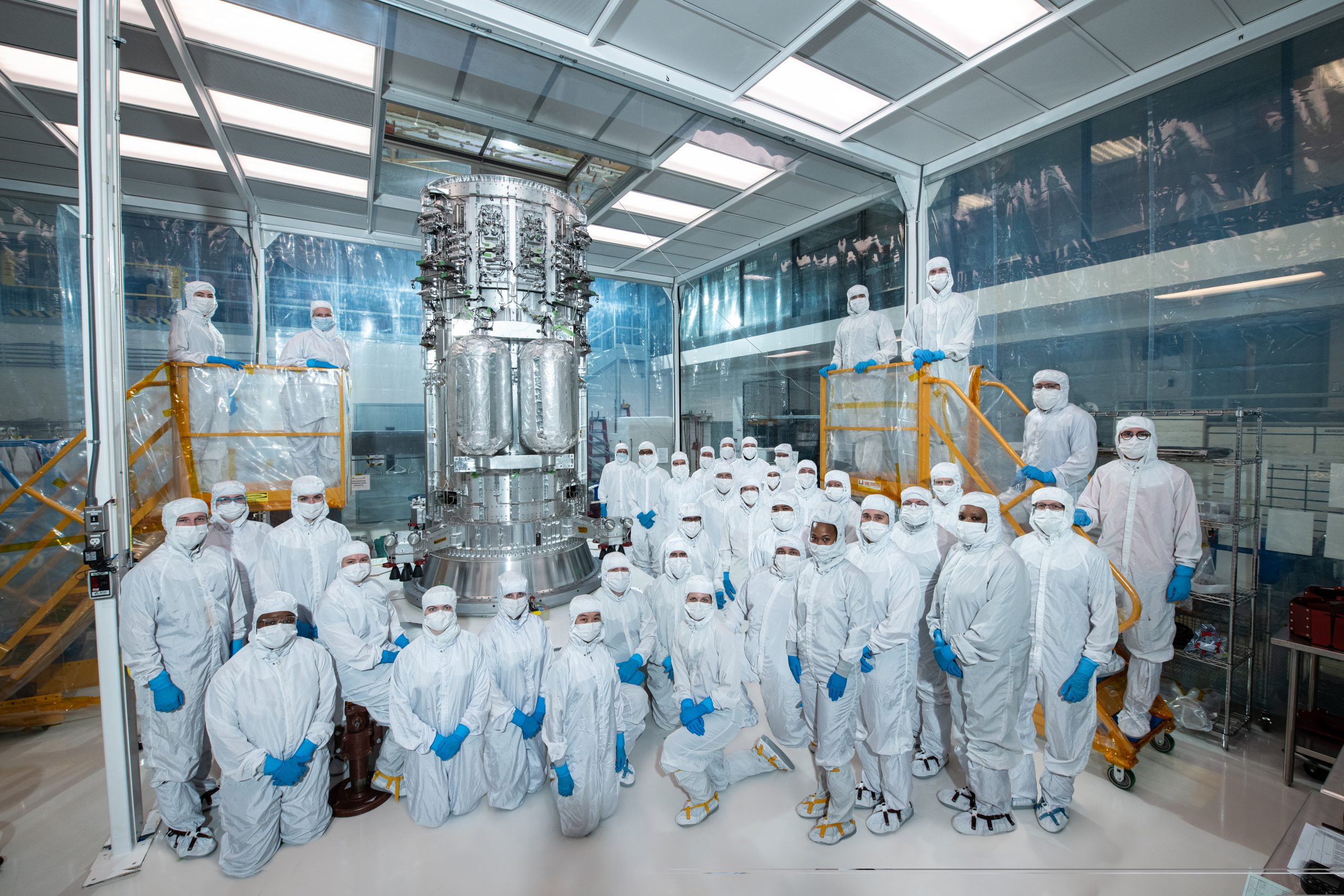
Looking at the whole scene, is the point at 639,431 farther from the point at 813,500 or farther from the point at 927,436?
the point at 927,436

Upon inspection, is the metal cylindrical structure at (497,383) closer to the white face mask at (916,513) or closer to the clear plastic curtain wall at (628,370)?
the white face mask at (916,513)

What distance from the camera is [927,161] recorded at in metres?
6.57

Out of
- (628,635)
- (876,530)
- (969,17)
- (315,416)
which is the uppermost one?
(969,17)

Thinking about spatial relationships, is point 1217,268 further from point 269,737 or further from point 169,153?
point 169,153

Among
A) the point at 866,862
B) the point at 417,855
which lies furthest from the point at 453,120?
the point at 866,862

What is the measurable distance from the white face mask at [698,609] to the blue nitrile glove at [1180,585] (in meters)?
3.50

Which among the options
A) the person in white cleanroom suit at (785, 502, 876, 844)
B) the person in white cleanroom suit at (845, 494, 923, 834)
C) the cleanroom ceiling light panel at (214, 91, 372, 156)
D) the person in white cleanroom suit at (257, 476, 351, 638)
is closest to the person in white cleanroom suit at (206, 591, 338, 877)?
the person in white cleanroom suit at (257, 476, 351, 638)

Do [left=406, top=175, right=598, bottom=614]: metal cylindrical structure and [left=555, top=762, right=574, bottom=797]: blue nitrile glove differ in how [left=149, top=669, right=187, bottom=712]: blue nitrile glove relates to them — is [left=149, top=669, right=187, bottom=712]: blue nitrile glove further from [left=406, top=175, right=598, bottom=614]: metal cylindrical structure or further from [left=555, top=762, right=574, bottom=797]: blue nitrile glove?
[left=555, top=762, right=574, bottom=797]: blue nitrile glove

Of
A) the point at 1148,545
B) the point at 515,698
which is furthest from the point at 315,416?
the point at 1148,545

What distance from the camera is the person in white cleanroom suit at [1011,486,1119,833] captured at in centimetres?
331

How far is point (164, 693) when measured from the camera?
3.21 m

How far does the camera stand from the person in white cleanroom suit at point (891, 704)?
3.27m

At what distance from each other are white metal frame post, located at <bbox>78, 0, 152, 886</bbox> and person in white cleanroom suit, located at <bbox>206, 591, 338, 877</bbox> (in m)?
0.55

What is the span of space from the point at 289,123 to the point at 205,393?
9.91 ft
